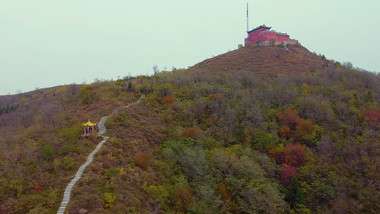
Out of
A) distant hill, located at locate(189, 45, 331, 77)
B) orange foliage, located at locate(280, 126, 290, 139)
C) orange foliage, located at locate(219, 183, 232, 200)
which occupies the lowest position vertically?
orange foliage, located at locate(219, 183, 232, 200)

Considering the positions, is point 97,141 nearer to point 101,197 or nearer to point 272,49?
point 101,197

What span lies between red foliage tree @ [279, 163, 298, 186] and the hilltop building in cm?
3634

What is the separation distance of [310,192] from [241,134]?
9066 millimetres

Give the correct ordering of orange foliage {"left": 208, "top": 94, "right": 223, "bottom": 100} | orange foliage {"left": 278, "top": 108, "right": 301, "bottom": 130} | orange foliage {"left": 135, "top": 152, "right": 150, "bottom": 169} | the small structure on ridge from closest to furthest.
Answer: orange foliage {"left": 135, "top": 152, "right": 150, "bottom": 169} < the small structure on ridge < orange foliage {"left": 278, "top": 108, "right": 301, "bottom": 130} < orange foliage {"left": 208, "top": 94, "right": 223, "bottom": 100}

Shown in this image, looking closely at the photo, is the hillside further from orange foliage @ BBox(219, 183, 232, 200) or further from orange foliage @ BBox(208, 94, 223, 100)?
orange foliage @ BBox(208, 94, 223, 100)

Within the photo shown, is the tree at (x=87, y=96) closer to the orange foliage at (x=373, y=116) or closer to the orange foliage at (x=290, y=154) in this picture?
the orange foliage at (x=290, y=154)

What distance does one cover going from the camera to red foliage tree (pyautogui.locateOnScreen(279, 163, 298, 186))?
22.4 meters

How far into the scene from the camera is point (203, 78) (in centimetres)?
4091

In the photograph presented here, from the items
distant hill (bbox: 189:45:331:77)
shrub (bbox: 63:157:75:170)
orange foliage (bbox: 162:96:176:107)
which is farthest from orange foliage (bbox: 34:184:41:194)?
distant hill (bbox: 189:45:331:77)

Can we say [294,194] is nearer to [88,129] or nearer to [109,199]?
[109,199]

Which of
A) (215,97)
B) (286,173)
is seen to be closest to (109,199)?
(286,173)

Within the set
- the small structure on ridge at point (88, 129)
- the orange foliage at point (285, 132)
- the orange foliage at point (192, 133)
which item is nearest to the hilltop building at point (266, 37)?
the orange foliage at point (285, 132)

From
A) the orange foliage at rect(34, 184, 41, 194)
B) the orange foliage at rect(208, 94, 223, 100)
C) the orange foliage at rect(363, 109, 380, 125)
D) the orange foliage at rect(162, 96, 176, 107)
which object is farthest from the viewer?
the orange foliage at rect(208, 94, 223, 100)

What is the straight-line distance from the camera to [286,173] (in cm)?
2267
